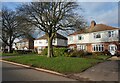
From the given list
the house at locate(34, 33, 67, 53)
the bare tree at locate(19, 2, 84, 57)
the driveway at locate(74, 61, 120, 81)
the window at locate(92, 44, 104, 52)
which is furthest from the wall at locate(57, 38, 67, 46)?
the driveway at locate(74, 61, 120, 81)

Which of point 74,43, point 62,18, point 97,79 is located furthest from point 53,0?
point 74,43

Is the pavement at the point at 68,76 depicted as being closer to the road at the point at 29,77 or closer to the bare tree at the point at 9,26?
the road at the point at 29,77

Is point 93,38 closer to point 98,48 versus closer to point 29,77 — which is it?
point 98,48

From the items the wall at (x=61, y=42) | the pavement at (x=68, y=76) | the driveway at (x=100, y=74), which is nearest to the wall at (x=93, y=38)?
A: the wall at (x=61, y=42)

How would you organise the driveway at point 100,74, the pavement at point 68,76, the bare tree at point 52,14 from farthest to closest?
the bare tree at point 52,14 < the driveway at point 100,74 < the pavement at point 68,76

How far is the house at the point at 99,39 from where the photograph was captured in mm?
43062

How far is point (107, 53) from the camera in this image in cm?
4131

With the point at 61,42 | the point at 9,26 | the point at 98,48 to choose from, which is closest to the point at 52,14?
the point at 98,48

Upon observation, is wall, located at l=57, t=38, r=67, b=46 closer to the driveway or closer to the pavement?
the driveway

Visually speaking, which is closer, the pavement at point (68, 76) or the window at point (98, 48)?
the pavement at point (68, 76)

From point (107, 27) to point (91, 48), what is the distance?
266 inches

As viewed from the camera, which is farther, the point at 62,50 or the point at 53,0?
the point at 62,50

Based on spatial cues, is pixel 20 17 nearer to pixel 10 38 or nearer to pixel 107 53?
pixel 107 53

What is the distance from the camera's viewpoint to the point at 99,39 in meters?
47.1
